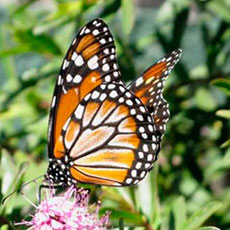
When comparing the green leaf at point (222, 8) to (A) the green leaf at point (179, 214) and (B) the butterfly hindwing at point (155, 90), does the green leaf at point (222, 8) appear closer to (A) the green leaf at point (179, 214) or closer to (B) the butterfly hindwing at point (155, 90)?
(B) the butterfly hindwing at point (155, 90)

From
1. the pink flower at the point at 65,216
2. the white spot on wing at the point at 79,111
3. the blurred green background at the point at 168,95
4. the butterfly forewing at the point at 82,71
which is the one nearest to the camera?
the pink flower at the point at 65,216

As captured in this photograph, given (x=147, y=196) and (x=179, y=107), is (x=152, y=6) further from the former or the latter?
(x=147, y=196)

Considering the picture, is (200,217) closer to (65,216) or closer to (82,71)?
(65,216)

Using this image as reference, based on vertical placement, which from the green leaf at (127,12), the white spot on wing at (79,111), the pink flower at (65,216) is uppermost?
the green leaf at (127,12)

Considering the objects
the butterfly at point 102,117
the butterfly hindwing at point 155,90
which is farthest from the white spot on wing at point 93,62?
the butterfly hindwing at point 155,90

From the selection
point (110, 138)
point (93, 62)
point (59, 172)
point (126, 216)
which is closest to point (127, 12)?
point (93, 62)

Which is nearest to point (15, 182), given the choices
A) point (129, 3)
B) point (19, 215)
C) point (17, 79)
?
point (19, 215)
